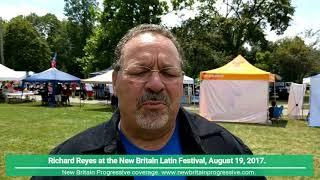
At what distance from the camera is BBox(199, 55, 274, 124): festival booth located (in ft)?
61.4

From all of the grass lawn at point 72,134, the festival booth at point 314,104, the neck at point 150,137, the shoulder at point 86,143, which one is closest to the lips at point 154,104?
the neck at point 150,137

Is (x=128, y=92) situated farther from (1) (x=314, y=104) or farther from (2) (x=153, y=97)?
(1) (x=314, y=104)

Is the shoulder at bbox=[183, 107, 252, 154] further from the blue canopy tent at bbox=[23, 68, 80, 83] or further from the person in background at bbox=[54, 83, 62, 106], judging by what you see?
the person in background at bbox=[54, 83, 62, 106]

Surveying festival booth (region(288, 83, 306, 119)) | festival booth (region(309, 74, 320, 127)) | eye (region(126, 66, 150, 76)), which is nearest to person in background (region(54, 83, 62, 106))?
festival booth (region(288, 83, 306, 119))

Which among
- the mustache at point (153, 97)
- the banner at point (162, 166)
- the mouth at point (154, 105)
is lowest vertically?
the banner at point (162, 166)

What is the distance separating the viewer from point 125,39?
2.20 metres

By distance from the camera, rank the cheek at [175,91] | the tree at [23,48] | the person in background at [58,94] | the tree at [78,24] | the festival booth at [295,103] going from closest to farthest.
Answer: the cheek at [175,91] < the festival booth at [295,103] < the person in background at [58,94] < the tree at [23,48] < the tree at [78,24]

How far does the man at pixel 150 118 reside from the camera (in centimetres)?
197

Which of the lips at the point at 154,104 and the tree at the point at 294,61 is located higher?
the tree at the point at 294,61

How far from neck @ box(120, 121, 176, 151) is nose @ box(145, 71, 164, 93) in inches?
7.3

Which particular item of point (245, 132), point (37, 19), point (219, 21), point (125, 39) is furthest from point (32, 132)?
point (37, 19)

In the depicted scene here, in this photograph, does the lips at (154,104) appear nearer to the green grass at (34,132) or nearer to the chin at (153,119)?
the chin at (153,119)

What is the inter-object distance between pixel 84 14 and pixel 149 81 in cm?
7515

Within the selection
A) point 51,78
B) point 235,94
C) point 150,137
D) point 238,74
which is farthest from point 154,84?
point 51,78
